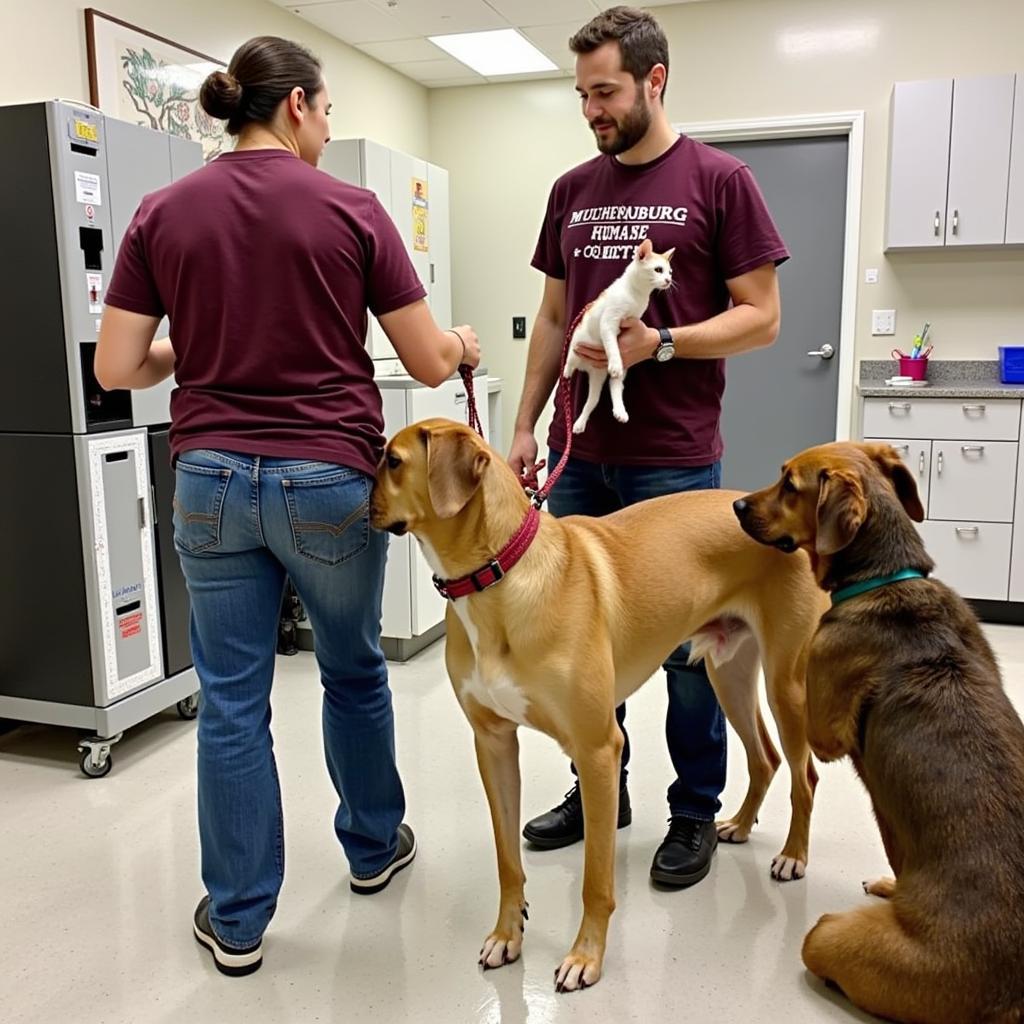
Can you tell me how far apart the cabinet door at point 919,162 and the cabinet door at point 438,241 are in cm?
224

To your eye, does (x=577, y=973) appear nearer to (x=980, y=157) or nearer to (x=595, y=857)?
(x=595, y=857)

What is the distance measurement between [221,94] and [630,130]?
86 centimetres

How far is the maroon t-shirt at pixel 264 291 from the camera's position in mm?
1706

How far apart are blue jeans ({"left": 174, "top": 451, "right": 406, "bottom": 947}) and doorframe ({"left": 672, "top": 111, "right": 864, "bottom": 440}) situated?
3.52m

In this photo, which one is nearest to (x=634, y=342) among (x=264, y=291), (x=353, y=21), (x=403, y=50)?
(x=264, y=291)

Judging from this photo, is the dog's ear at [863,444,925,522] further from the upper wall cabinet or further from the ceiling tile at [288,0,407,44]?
the ceiling tile at [288,0,407,44]

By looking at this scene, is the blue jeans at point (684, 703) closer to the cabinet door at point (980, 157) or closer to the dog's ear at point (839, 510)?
the dog's ear at point (839, 510)

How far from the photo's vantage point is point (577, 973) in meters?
1.88

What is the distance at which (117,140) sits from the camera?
285 cm

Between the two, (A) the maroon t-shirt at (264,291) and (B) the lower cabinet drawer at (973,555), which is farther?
(B) the lower cabinet drawer at (973,555)

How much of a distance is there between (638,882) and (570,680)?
75 cm

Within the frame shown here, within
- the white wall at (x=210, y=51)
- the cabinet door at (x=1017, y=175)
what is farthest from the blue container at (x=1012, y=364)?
the white wall at (x=210, y=51)

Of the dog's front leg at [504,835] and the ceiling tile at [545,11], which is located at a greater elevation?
the ceiling tile at [545,11]

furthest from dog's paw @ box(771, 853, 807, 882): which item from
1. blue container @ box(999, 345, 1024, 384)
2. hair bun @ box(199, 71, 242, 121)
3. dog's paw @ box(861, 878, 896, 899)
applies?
blue container @ box(999, 345, 1024, 384)
